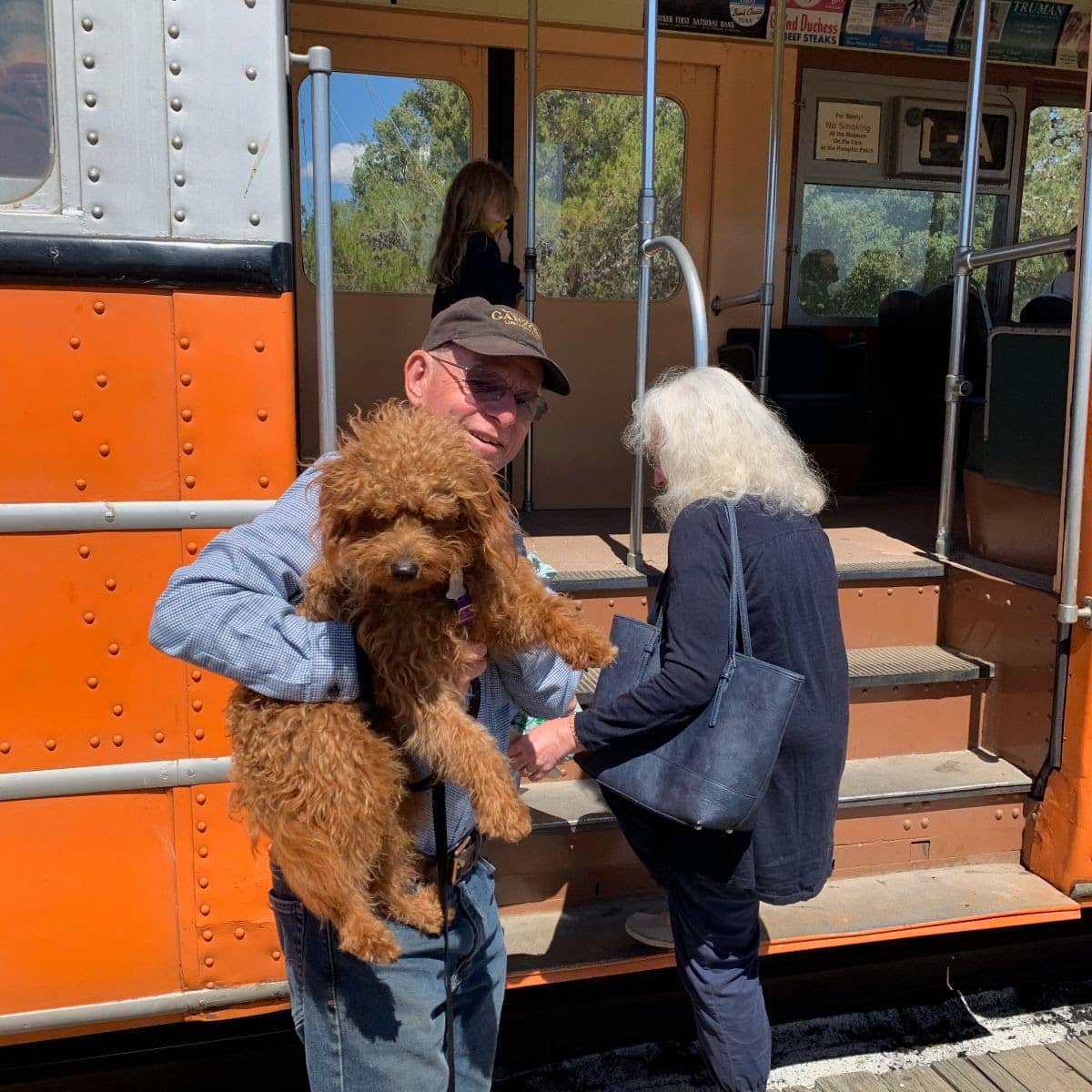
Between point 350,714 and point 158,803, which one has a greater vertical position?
point 350,714

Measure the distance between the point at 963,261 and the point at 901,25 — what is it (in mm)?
2325

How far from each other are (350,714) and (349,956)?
41 centimetres

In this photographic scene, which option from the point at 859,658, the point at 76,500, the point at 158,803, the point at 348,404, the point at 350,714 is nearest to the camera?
the point at 350,714

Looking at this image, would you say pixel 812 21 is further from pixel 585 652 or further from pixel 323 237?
pixel 585 652

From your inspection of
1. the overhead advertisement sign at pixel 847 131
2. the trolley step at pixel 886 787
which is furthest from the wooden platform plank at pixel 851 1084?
the overhead advertisement sign at pixel 847 131

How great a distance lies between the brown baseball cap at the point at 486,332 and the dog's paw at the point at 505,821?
71cm

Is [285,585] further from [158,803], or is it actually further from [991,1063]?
[991,1063]

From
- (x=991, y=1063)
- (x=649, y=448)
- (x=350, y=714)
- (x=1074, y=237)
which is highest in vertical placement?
(x=1074, y=237)

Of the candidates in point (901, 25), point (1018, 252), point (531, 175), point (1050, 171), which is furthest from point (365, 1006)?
point (1050, 171)

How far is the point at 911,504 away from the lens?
194 inches

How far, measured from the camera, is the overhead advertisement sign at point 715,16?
450 cm

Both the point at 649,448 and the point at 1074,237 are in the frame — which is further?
the point at 1074,237

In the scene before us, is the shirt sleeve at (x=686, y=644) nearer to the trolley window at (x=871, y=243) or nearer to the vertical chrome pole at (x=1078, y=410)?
the vertical chrome pole at (x=1078, y=410)

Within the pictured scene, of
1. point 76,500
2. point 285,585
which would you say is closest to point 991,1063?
point 285,585
